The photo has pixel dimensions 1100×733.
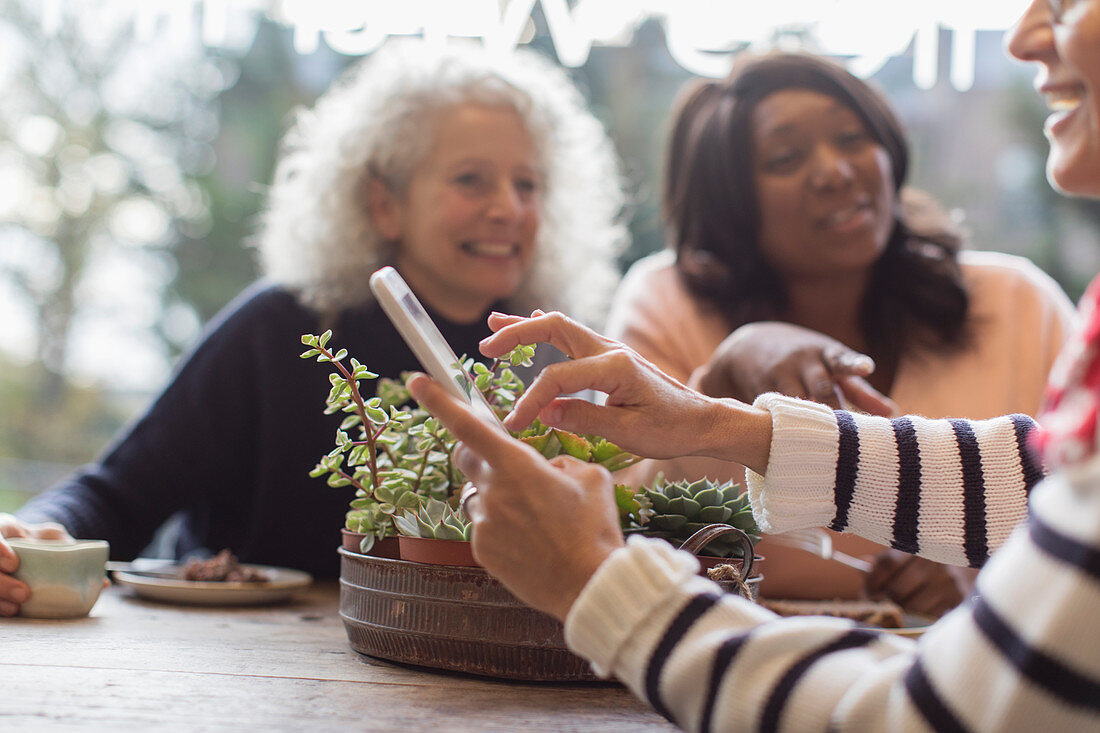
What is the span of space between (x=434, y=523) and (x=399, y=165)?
3.94 feet

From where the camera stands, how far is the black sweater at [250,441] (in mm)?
1566

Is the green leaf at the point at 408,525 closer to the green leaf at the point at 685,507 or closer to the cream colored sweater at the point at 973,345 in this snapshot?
the green leaf at the point at 685,507

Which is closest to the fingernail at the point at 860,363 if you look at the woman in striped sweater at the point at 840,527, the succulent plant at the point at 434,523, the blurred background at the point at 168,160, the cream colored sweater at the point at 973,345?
the woman in striped sweater at the point at 840,527

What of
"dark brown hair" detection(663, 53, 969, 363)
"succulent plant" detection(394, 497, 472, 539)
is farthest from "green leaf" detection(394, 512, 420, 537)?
"dark brown hair" detection(663, 53, 969, 363)

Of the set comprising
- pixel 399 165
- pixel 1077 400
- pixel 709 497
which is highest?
pixel 399 165

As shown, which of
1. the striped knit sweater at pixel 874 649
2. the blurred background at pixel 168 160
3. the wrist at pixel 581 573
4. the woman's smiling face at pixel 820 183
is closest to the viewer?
the striped knit sweater at pixel 874 649

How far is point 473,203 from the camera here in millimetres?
1771

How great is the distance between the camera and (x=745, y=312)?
1.82 meters

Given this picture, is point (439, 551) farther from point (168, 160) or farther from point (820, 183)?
point (168, 160)

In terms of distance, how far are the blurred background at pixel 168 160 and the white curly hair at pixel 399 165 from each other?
228cm

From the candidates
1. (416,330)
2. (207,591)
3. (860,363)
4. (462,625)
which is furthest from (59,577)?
(860,363)

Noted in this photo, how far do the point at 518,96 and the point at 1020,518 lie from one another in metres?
1.31

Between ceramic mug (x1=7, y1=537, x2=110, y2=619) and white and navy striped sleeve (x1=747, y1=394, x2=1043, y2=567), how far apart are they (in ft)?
2.32

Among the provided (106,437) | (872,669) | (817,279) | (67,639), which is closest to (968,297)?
(817,279)
